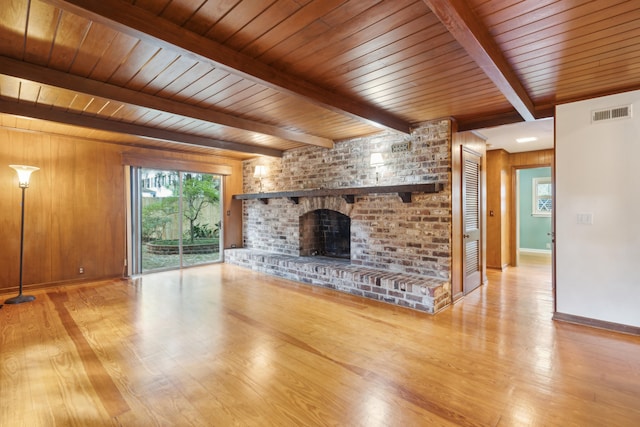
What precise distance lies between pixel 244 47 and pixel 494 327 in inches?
140

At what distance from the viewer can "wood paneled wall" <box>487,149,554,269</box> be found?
6328 millimetres

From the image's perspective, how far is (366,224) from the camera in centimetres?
485

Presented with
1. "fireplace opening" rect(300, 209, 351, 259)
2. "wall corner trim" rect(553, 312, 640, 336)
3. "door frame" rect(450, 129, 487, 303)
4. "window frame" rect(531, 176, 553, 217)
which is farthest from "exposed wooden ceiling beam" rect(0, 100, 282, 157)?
"window frame" rect(531, 176, 553, 217)

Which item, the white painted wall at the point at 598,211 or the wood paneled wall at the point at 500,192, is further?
the wood paneled wall at the point at 500,192

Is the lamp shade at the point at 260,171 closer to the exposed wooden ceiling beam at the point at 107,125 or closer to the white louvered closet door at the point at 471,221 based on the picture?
the exposed wooden ceiling beam at the point at 107,125

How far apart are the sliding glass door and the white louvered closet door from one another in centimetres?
506

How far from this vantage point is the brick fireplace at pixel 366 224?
13.4 ft

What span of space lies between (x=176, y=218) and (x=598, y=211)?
666 centimetres

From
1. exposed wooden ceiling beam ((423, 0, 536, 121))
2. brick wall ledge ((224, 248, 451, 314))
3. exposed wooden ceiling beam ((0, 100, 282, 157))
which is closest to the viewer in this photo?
exposed wooden ceiling beam ((423, 0, 536, 121))

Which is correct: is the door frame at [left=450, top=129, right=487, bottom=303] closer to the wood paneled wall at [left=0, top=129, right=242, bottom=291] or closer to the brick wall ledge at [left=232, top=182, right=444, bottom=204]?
the brick wall ledge at [left=232, top=182, right=444, bottom=204]

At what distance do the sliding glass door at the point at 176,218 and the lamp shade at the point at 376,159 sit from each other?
386 cm

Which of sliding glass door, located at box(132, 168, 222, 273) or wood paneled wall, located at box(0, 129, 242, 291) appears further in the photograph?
sliding glass door, located at box(132, 168, 222, 273)

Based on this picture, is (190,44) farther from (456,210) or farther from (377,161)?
(456,210)

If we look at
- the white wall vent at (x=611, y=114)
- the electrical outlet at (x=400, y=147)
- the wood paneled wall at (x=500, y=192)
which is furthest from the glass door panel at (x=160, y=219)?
the white wall vent at (x=611, y=114)
